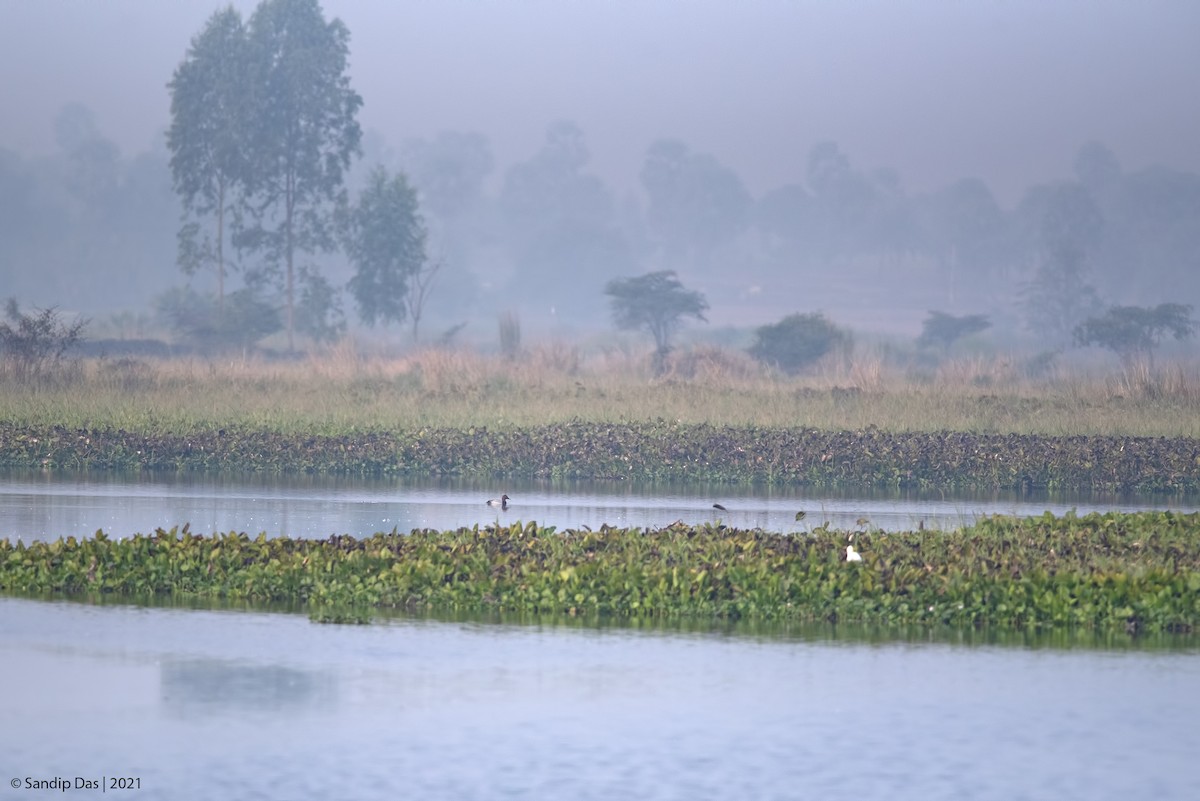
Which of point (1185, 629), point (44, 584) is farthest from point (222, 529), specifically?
point (1185, 629)

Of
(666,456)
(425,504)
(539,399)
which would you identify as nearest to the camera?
A: (425,504)

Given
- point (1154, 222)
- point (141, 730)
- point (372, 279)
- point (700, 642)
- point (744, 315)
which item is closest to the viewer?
point (141, 730)

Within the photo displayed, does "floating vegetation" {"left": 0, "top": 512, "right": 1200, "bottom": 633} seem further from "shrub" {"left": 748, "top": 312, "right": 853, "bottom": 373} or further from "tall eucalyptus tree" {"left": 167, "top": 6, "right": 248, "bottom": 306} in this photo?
"tall eucalyptus tree" {"left": 167, "top": 6, "right": 248, "bottom": 306}

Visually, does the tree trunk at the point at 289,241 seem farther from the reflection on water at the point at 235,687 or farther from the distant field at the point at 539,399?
the reflection on water at the point at 235,687

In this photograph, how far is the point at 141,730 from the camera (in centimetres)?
1148

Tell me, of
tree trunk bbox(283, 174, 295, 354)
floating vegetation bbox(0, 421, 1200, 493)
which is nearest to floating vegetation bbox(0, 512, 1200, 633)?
floating vegetation bbox(0, 421, 1200, 493)

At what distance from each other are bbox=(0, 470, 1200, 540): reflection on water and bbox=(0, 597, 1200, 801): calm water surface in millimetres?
6370

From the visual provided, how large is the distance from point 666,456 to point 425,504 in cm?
662

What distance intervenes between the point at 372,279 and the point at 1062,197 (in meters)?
81.8

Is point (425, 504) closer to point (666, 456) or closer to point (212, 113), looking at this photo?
point (666, 456)

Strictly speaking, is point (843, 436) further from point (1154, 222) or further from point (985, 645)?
point (1154, 222)

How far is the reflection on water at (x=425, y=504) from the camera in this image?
2258 centimetres

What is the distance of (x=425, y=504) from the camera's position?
25.7 meters

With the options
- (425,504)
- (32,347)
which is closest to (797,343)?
(32,347)
